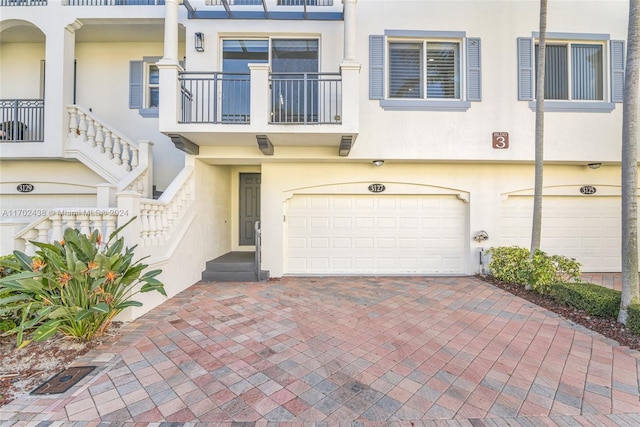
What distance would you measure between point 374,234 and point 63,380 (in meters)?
5.67

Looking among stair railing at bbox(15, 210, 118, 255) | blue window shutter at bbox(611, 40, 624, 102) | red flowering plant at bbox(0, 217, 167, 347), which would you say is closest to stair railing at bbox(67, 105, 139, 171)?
stair railing at bbox(15, 210, 118, 255)

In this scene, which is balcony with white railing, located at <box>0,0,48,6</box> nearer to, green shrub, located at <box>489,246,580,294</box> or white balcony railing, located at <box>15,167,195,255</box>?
white balcony railing, located at <box>15,167,195,255</box>

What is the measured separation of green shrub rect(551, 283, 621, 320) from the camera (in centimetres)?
396

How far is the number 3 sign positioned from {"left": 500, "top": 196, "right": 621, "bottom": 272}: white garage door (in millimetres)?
1525

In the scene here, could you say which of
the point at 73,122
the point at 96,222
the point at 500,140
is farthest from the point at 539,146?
Result: the point at 73,122

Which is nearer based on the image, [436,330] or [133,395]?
[133,395]

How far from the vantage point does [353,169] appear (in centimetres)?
653

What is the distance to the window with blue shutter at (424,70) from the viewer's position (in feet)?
19.5

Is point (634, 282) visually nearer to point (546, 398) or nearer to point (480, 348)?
point (480, 348)

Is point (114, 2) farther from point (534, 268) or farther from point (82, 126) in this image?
point (534, 268)

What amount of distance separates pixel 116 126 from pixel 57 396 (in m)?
6.63

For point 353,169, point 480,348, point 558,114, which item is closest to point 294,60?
point 353,169

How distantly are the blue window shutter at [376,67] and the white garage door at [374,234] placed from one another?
2.36 m

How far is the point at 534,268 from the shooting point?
514cm
